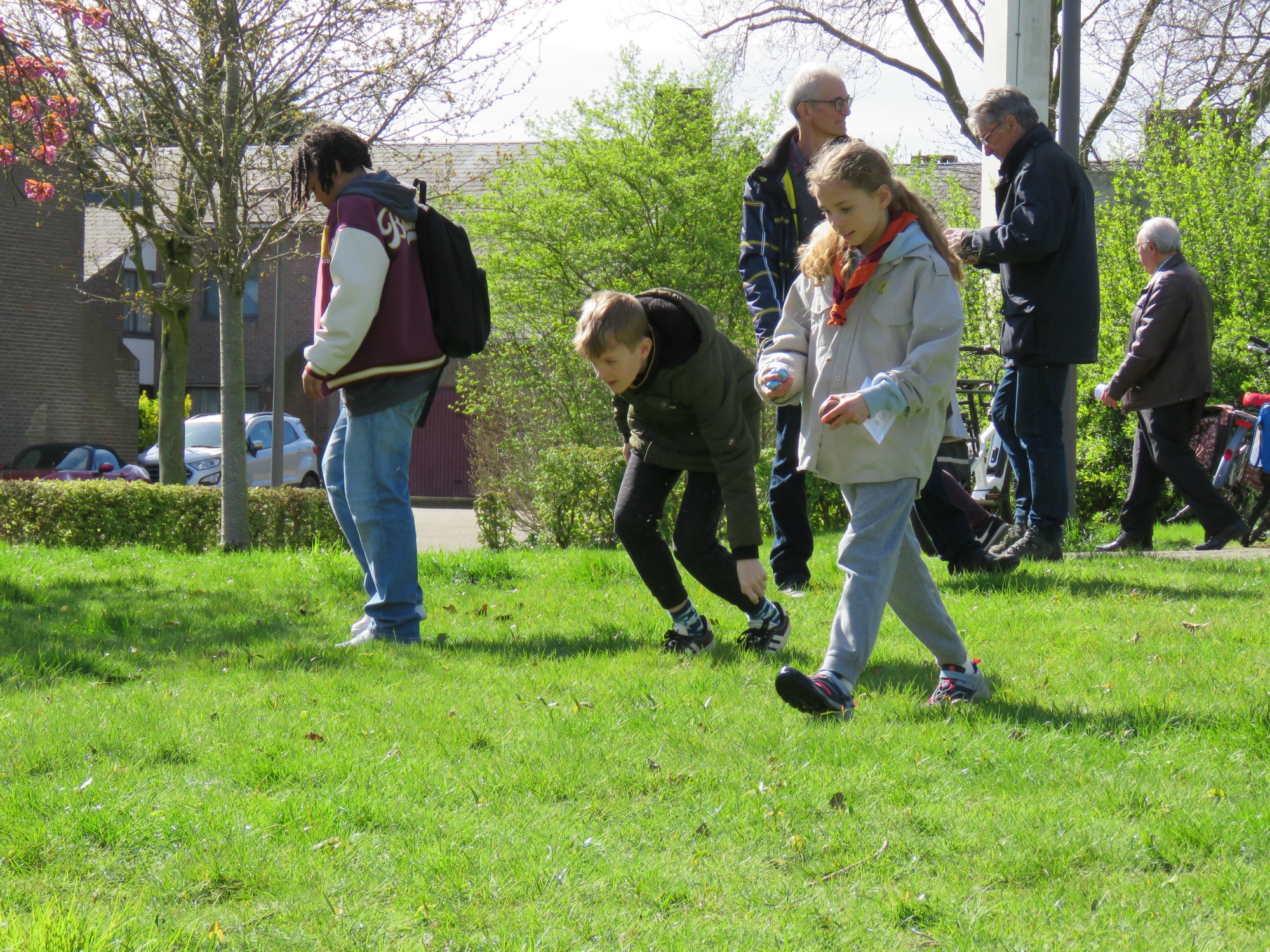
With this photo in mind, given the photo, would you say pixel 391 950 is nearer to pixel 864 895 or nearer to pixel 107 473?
pixel 864 895

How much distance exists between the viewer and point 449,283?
17.0 feet

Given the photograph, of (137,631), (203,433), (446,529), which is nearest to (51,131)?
(137,631)

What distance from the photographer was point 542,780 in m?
3.18

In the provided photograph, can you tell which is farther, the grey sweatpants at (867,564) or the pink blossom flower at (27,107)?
the pink blossom flower at (27,107)

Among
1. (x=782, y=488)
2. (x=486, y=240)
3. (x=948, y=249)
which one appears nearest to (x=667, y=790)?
(x=948, y=249)

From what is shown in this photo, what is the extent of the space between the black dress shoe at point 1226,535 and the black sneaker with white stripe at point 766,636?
396 centimetres

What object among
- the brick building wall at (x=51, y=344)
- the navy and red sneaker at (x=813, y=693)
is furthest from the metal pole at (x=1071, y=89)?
the brick building wall at (x=51, y=344)

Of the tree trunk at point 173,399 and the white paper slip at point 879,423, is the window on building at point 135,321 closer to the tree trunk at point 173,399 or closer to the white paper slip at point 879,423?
the tree trunk at point 173,399

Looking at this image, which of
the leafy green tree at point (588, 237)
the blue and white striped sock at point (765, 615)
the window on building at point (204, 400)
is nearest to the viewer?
the blue and white striped sock at point (765, 615)

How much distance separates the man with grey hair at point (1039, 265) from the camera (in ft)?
19.4

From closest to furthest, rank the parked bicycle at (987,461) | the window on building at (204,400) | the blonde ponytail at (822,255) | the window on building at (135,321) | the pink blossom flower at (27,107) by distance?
the blonde ponytail at (822,255)
the parked bicycle at (987,461)
the pink blossom flower at (27,107)
the window on building at (135,321)
the window on building at (204,400)

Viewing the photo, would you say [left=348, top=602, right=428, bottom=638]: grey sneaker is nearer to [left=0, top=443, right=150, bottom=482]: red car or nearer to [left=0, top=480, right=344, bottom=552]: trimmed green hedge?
[left=0, top=480, right=344, bottom=552]: trimmed green hedge

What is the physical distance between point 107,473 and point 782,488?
2011 centimetres

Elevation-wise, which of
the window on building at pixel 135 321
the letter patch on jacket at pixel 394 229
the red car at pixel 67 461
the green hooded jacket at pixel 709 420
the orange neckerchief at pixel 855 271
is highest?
the window on building at pixel 135 321
